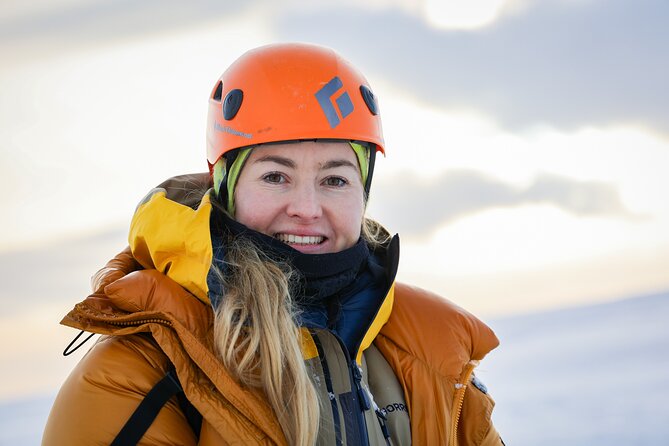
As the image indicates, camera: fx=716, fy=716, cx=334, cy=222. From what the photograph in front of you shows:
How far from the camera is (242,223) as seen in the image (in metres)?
2.74

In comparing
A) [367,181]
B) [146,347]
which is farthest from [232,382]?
[367,181]

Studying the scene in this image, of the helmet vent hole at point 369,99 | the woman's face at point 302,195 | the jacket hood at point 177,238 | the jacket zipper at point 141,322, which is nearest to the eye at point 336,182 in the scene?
the woman's face at point 302,195

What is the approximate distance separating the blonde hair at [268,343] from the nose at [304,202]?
235 millimetres

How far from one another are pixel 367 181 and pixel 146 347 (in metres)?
A: 1.11

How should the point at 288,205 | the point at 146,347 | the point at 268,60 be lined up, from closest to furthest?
the point at 146,347, the point at 288,205, the point at 268,60

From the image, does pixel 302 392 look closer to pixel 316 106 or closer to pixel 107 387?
pixel 107 387

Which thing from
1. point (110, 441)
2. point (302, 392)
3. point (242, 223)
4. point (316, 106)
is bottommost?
point (110, 441)

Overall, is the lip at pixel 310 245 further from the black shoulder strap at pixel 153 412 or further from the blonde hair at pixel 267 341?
the black shoulder strap at pixel 153 412

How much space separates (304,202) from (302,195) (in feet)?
0.09

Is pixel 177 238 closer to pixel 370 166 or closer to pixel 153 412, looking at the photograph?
pixel 153 412

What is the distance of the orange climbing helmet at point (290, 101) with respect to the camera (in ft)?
8.88

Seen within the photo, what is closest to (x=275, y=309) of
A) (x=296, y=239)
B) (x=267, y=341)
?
(x=267, y=341)

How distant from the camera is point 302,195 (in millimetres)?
2670

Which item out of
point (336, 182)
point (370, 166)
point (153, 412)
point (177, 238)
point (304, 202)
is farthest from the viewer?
point (370, 166)
